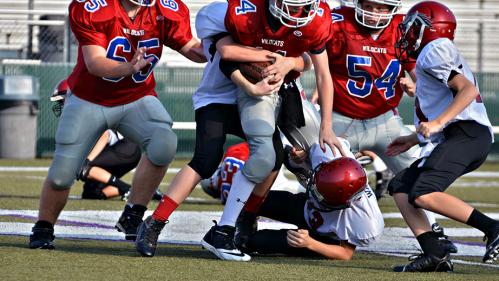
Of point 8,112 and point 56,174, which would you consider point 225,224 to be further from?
point 8,112

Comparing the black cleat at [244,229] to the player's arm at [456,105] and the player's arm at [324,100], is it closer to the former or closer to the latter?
the player's arm at [324,100]

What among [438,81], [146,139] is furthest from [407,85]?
[146,139]

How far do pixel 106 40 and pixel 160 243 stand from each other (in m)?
1.27

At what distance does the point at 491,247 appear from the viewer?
515 centimetres

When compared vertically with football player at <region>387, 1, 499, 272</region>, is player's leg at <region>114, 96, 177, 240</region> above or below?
below

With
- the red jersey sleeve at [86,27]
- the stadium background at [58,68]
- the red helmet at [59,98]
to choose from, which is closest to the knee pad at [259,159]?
the red jersey sleeve at [86,27]

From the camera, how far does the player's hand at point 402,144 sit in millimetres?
5688

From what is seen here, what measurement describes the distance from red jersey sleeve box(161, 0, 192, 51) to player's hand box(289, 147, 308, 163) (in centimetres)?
87

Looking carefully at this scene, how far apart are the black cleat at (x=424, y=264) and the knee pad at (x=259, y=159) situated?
0.86m

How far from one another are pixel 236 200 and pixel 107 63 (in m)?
0.97

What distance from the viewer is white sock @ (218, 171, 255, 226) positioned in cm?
561

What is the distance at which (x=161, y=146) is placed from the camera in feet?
19.2

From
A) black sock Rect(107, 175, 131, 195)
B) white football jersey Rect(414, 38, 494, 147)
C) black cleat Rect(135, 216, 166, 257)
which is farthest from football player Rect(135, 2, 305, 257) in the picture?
black sock Rect(107, 175, 131, 195)

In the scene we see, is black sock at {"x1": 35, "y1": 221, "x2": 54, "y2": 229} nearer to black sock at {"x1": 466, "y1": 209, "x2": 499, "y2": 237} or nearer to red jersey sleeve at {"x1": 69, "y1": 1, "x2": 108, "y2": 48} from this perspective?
red jersey sleeve at {"x1": 69, "y1": 1, "x2": 108, "y2": 48}
